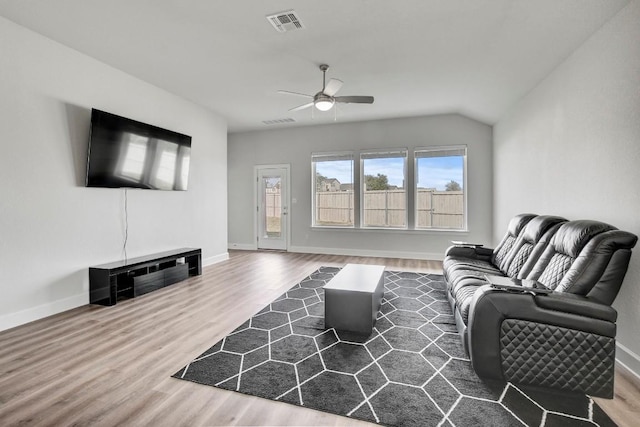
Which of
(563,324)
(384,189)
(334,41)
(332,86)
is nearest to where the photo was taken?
(563,324)

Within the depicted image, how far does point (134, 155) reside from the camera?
417 centimetres

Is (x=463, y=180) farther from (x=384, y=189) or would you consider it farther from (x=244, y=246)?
(x=244, y=246)

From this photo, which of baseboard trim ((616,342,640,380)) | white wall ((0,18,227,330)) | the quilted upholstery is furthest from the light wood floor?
white wall ((0,18,227,330))

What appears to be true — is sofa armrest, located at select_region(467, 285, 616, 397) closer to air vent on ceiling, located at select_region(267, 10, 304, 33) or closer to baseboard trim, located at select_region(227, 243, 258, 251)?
air vent on ceiling, located at select_region(267, 10, 304, 33)

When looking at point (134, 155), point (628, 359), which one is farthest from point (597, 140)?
point (134, 155)

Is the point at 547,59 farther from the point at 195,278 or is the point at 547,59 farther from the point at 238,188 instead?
the point at 238,188

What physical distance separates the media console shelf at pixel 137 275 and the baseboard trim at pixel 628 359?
4987 millimetres

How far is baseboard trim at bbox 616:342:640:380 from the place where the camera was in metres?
2.17

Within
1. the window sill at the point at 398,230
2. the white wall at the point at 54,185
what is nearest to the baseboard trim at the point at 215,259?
the white wall at the point at 54,185

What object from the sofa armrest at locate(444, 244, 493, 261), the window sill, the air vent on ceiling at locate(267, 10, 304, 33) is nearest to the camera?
the air vent on ceiling at locate(267, 10, 304, 33)

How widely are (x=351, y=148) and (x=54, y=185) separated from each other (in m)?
5.35

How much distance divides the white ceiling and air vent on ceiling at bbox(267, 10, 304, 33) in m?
0.06

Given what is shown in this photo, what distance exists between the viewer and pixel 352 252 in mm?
7105

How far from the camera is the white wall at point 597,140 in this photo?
2.26 meters
